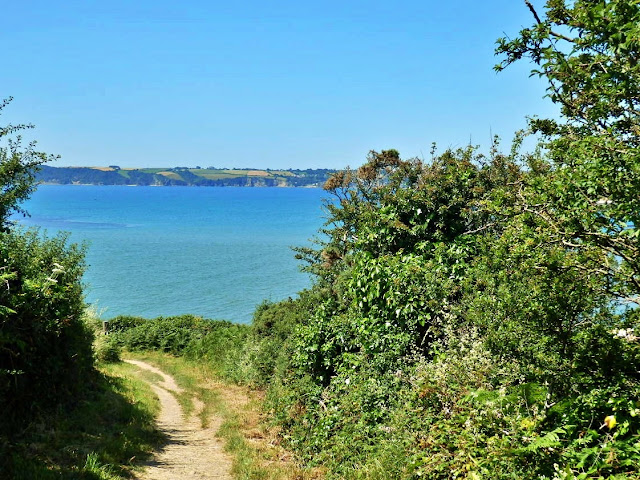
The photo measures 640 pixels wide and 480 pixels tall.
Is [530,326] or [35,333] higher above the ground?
[530,326]

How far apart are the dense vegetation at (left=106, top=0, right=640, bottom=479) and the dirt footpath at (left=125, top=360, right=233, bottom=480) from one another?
1.76 meters

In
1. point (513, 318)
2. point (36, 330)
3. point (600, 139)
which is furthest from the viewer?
point (36, 330)

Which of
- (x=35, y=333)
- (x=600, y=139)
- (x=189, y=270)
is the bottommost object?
(x=189, y=270)

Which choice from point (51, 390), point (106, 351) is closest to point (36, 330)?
point (51, 390)

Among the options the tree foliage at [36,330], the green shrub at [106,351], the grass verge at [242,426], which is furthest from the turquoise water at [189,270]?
the tree foliage at [36,330]

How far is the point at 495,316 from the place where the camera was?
6.98 meters

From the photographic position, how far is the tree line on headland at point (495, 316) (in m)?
4.42

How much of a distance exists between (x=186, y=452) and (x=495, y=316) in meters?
7.29

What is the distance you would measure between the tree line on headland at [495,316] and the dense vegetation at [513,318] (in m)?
0.03

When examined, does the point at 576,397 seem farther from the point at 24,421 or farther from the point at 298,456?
the point at 24,421

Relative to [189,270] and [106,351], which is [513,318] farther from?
[189,270]

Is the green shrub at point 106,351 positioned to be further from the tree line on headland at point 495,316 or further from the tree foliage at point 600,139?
the tree foliage at point 600,139

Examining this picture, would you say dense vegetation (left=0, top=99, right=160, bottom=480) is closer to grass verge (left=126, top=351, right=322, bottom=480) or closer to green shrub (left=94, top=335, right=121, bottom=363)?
grass verge (left=126, top=351, right=322, bottom=480)

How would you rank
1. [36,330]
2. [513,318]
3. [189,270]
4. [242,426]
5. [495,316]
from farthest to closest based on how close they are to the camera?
[189,270], [242,426], [36,330], [495,316], [513,318]
